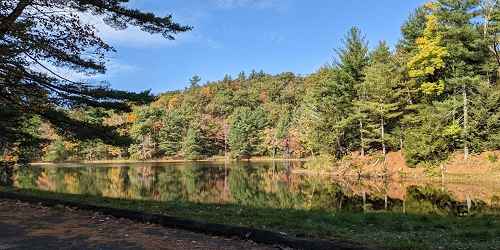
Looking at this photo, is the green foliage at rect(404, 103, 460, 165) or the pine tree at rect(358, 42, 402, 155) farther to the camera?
the pine tree at rect(358, 42, 402, 155)

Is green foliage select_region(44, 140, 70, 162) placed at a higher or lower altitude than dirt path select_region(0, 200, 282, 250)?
higher

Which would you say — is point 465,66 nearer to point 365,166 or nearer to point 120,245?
point 365,166

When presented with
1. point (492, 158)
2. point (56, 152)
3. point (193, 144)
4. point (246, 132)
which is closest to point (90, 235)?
point (492, 158)

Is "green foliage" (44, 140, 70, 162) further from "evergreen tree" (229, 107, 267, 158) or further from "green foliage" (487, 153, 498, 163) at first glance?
"green foliage" (487, 153, 498, 163)

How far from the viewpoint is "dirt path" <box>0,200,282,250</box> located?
24.4 feet

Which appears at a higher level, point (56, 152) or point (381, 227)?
point (56, 152)

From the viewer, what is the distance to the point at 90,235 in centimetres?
823

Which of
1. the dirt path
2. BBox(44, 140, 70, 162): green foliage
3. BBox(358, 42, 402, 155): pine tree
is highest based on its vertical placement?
BBox(358, 42, 402, 155): pine tree

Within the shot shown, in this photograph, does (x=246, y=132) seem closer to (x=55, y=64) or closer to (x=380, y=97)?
(x=380, y=97)

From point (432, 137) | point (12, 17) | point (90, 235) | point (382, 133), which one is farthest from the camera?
point (382, 133)

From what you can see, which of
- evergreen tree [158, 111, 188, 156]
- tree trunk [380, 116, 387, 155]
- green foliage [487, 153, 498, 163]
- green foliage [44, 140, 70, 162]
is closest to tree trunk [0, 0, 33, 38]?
green foliage [487, 153, 498, 163]

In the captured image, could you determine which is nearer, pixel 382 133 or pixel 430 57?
pixel 430 57

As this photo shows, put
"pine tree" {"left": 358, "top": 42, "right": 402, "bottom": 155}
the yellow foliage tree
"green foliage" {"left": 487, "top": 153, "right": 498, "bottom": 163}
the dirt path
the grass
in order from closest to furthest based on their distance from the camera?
the dirt path
the grass
"green foliage" {"left": 487, "top": 153, "right": 498, "bottom": 163}
the yellow foliage tree
"pine tree" {"left": 358, "top": 42, "right": 402, "bottom": 155}

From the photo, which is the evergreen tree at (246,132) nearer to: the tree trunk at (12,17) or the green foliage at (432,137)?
the green foliage at (432,137)
